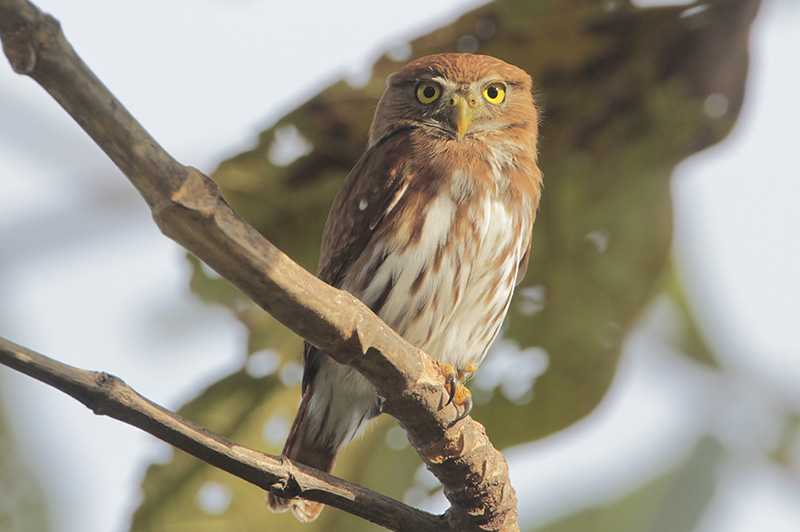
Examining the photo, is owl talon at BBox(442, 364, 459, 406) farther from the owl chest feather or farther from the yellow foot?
the owl chest feather

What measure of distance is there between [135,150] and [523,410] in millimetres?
3492

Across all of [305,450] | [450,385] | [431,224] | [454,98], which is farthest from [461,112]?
[305,450]

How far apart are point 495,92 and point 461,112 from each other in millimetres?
377

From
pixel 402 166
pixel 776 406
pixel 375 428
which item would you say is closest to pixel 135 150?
pixel 402 166

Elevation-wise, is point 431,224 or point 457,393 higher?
point 431,224

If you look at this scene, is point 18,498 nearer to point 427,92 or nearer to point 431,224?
point 431,224

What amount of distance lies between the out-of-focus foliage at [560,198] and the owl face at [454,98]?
1.16 feet

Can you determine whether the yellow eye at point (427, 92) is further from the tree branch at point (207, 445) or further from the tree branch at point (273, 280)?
the tree branch at point (207, 445)

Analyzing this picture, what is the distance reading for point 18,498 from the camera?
3.88m

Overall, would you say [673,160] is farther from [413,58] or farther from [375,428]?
[375,428]

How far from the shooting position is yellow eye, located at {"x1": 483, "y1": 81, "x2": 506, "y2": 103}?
4.34 m

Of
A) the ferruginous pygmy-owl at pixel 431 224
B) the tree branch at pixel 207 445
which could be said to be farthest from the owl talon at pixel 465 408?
the tree branch at pixel 207 445

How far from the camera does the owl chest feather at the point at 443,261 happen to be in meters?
3.70

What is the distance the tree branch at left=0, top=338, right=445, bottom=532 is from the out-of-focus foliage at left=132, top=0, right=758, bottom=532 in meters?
1.95
